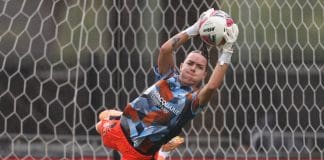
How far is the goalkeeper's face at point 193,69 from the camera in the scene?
6.81ft

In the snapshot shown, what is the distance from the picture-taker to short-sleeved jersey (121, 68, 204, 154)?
211cm

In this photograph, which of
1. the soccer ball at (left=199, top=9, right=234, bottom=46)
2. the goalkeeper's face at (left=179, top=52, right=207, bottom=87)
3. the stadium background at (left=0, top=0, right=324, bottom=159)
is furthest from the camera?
the stadium background at (left=0, top=0, right=324, bottom=159)

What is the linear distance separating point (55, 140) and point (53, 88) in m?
0.22

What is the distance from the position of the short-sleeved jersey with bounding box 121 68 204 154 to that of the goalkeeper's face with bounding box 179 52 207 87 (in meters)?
0.04

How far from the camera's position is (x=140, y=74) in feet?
9.57

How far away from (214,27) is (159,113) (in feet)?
1.21

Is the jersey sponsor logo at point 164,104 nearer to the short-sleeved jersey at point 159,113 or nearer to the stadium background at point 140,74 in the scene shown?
the short-sleeved jersey at point 159,113

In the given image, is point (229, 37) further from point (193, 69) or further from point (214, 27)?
point (193, 69)

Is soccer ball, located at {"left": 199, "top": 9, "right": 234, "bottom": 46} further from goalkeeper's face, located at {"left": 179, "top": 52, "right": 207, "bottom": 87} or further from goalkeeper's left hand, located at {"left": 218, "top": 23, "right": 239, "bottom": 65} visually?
goalkeeper's face, located at {"left": 179, "top": 52, "right": 207, "bottom": 87}

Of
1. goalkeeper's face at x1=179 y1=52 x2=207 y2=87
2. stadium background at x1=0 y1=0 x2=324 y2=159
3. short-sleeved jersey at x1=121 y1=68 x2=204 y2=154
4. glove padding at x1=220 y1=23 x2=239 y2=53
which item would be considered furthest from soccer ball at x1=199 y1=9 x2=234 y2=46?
stadium background at x1=0 y1=0 x2=324 y2=159

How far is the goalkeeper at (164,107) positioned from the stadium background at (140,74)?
0.63 metres

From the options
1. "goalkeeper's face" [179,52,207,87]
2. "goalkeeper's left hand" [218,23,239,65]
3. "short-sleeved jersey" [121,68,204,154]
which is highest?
"goalkeeper's left hand" [218,23,239,65]

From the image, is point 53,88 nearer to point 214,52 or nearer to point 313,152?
point 214,52

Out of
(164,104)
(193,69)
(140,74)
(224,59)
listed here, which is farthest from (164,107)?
(140,74)
